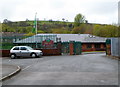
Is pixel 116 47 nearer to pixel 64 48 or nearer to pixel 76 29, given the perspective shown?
pixel 64 48

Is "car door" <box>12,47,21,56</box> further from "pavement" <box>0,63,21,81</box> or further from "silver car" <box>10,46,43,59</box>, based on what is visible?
"pavement" <box>0,63,21,81</box>

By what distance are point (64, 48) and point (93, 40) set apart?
2443cm

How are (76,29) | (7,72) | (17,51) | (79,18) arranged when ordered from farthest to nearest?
(79,18), (76,29), (17,51), (7,72)

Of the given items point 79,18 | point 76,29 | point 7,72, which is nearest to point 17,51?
point 7,72

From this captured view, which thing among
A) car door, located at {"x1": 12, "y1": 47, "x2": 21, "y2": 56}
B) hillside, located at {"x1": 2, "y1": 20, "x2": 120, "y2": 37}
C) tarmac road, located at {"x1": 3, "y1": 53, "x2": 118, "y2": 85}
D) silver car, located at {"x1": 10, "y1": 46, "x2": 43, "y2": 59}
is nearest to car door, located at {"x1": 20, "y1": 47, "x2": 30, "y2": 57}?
silver car, located at {"x1": 10, "y1": 46, "x2": 43, "y2": 59}

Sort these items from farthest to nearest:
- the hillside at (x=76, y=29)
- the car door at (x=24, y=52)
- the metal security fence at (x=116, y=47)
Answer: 1. the hillside at (x=76, y=29)
2. the car door at (x=24, y=52)
3. the metal security fence at (x=116, y=47)

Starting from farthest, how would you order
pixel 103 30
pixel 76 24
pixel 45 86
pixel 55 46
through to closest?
pixel 76 24
pixel 103 30
pixel 55 46
pixel 45 86

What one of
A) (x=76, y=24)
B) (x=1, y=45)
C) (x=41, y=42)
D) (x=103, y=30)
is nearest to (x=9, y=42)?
(x=1, y=45)

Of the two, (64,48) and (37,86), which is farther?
(64,48)

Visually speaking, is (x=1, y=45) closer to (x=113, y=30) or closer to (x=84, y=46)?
(x=84, y=46)

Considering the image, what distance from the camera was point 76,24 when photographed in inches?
4099

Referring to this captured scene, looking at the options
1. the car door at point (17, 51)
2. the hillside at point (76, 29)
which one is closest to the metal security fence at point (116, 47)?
the car door at point (17, 51)

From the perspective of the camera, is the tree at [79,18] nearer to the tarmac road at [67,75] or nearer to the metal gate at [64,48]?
the metal gate at [64,48]

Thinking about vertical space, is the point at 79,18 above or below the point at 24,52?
above
